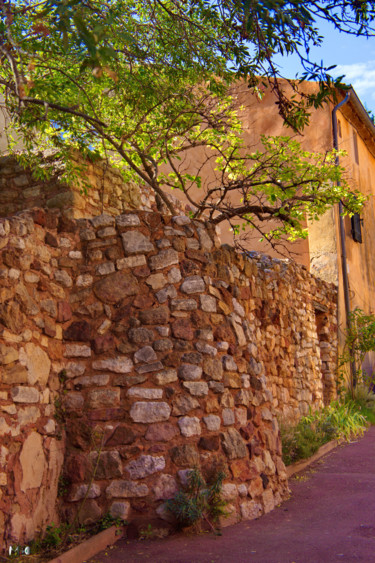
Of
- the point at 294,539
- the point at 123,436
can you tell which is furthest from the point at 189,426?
the point at 294,539

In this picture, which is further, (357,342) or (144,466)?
(357,342)

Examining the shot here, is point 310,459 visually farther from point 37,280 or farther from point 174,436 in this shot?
point 37,280

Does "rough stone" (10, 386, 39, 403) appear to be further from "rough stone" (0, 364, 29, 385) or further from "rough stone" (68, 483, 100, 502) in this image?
"rough stone" (68, 483, 100, 502)

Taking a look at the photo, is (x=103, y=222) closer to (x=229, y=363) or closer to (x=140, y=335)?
(x=140, y=335)

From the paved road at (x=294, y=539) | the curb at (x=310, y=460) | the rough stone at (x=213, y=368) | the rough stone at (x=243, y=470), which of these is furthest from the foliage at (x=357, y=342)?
the rough stone at (x=213, y=368)

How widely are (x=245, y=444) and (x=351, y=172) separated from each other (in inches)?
386

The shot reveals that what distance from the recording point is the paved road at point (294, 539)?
13.2ft

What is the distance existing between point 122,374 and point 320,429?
484 centimetres

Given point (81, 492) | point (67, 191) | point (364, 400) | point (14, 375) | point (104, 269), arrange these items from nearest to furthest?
point (14, 375) < point (81, 492) < point (104, 269) < point (67, 191) < point (364, 400)

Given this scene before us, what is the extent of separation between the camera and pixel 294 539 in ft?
14.4

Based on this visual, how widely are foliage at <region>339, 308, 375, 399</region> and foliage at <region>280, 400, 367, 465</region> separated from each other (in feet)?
2.90

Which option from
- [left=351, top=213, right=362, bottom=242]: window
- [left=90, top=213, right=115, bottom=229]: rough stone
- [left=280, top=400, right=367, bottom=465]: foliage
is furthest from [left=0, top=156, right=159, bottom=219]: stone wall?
[left=351, top=213, right=362, bottom=242]: window

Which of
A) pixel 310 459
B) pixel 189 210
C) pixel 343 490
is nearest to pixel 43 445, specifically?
pixel 343 490

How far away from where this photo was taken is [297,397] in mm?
9000
